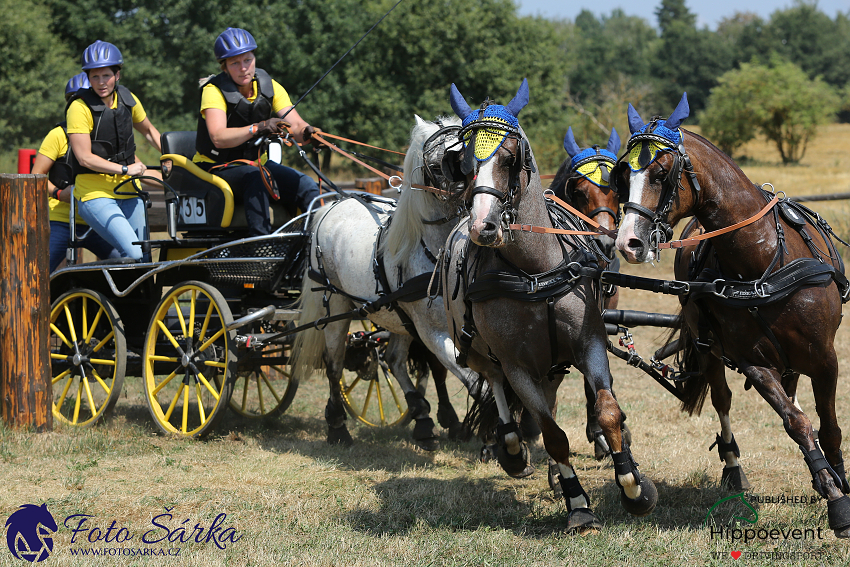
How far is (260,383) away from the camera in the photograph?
7.04 m

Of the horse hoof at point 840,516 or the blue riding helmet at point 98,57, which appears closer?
the horse hoof at point 840,516

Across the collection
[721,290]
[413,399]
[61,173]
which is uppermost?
[61,173]

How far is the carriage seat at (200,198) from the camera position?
605 centimetres

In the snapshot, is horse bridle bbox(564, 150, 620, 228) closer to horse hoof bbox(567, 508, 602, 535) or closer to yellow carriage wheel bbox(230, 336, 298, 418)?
horse hoof bbox(567, 508, 602, 535)

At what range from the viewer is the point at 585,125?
26.7m

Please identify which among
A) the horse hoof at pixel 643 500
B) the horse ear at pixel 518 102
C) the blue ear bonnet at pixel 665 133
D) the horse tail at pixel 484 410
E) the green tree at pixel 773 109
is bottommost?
the horse hoof at pixel 643 500

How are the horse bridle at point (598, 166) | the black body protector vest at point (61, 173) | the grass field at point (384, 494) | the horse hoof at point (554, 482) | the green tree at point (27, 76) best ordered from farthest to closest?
the green tree at point (27, 76) → the black body protector vest at point (61, 173) → the horse bridle at point (598, 166) → the horse hoof at point (554, 482) → the grass field at point (384, 494)

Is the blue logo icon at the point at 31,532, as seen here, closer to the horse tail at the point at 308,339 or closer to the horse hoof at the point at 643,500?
the horse tail at the point at 308,339

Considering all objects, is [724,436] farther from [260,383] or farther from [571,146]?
[260,383]

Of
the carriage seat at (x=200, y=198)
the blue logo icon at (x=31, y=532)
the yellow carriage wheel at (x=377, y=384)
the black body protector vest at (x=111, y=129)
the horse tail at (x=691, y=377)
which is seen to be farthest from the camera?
the yellow carriage wheel at (x=377, y=384)

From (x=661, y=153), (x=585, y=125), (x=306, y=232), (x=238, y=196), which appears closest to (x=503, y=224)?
(x=661, y=153)

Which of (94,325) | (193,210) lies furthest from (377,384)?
(94,325)

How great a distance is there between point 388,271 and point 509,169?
6.09 ft

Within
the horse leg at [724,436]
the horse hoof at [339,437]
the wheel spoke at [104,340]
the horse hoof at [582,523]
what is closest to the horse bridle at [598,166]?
the horse leg at [724,436]
